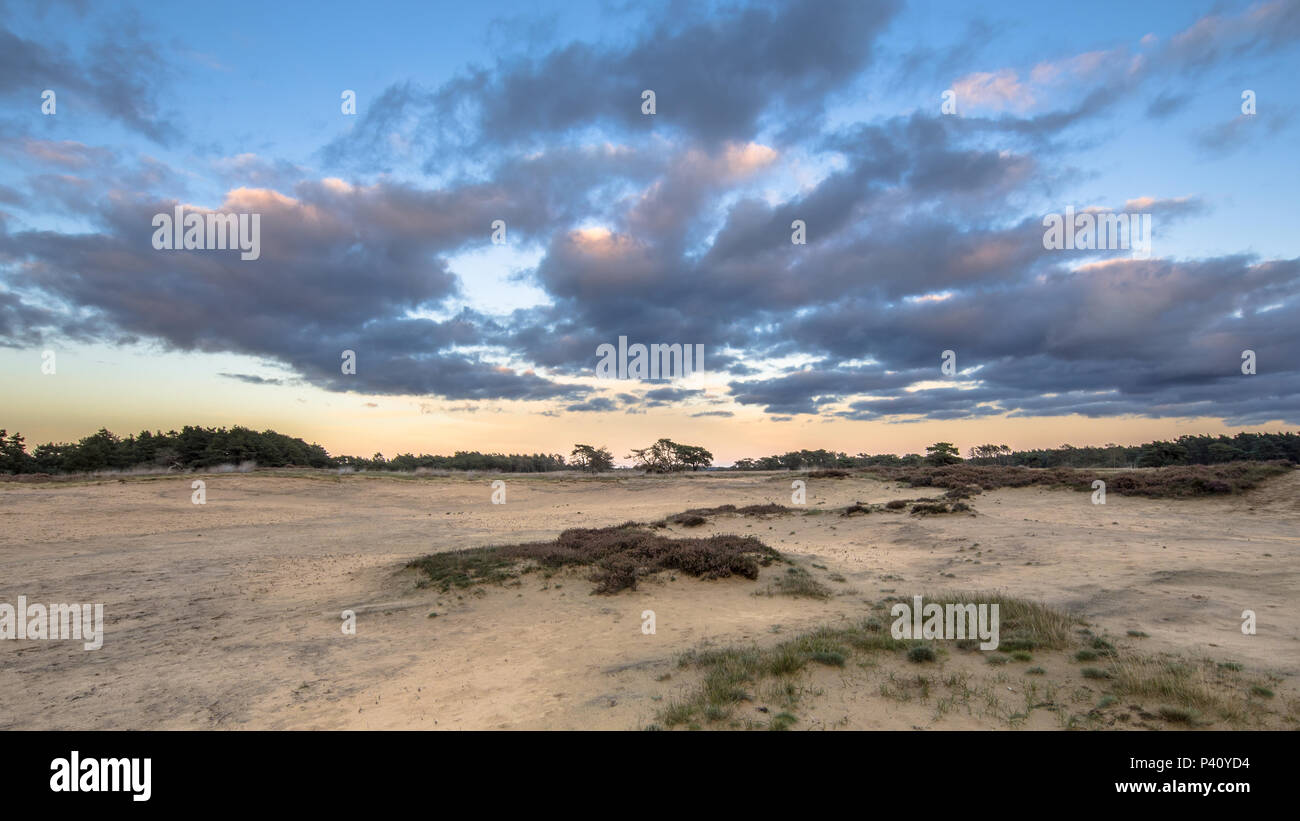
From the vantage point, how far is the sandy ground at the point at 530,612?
7277 mm

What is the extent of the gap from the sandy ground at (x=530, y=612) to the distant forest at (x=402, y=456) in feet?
123

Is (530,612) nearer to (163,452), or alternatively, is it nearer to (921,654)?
(921,654)

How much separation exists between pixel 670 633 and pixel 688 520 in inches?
630

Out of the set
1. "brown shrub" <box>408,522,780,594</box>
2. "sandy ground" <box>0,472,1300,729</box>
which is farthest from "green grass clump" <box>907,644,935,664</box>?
"brown shrub" <box>408,522,780,594</box>

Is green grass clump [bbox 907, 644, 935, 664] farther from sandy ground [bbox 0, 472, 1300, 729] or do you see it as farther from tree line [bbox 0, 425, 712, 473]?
tree line [bbox 0, 425, 712, 473]

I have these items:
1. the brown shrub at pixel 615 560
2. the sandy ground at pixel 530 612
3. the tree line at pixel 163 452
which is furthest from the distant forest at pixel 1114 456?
the tree line at pixel 163 452

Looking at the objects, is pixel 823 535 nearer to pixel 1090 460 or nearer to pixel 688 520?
pixel 688 520

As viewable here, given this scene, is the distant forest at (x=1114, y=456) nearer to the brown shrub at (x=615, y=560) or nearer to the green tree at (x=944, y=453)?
the green tree at (x=944, y=453)

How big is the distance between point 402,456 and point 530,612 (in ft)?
278

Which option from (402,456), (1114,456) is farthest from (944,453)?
(402,456)

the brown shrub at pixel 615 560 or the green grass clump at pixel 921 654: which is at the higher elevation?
the green grass clump at pixel 921 654

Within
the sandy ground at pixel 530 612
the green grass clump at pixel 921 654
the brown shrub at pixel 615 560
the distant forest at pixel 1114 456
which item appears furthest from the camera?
the distant forest at pixel 1114 456
